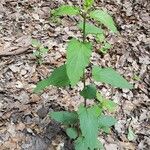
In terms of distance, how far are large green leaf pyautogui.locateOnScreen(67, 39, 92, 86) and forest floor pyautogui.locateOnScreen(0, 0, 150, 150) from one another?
1.41 m

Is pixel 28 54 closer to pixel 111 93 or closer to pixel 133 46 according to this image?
pixel 111 93

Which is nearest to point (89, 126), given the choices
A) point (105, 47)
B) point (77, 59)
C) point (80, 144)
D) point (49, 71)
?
point (80, 144)

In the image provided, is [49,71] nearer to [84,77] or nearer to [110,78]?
[84,77]

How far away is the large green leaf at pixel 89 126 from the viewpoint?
2986mm

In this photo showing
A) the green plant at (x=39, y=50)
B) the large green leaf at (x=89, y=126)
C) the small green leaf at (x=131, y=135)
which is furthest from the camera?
the green plant at (x=39, y=50)

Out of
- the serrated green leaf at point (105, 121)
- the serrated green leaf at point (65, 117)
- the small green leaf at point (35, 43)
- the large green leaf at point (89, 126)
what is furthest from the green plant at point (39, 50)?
the large green leaf at point (89, 126)

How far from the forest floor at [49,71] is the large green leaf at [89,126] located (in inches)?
30.9

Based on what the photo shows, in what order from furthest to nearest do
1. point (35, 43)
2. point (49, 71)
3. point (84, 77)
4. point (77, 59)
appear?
1. point (35, 43)
2. point (49, 71)
3. point (84, 77)
4. point (77, 59)

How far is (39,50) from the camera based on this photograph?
15.9 feet

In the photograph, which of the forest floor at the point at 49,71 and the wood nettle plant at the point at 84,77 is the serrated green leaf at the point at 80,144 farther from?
the forest floor at the point at 49,71

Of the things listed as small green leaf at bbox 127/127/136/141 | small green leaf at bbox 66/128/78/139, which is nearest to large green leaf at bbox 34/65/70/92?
small green leaf at bbox 66/128/78/139

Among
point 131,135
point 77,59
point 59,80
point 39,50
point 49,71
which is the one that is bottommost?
point 131,135

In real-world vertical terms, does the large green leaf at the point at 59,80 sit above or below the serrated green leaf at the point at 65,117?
above

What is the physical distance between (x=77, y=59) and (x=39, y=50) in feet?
7.57
